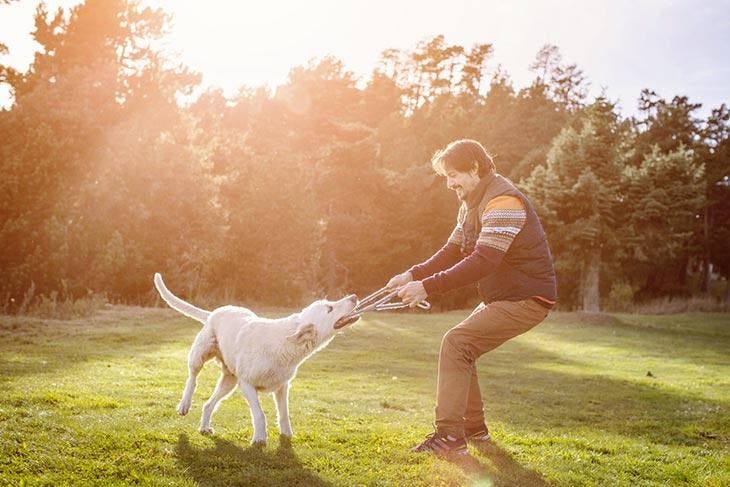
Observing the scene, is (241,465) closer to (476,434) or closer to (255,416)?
(255,416)

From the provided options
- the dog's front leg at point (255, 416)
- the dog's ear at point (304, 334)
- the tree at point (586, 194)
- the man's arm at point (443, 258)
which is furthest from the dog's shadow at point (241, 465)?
the tree at point (586, 194)

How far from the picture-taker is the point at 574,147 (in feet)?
114

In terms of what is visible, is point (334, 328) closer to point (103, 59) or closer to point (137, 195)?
point (137, 195)

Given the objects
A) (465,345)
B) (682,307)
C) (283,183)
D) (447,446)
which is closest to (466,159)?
(465,345)

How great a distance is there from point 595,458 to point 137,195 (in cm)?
2322

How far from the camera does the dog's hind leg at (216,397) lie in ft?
22.4

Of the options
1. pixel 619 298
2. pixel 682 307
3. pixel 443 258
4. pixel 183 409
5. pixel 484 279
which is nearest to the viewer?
pixel 484 279

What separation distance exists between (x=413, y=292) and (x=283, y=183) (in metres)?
27.9

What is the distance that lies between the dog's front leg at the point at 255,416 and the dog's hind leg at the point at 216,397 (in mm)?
559

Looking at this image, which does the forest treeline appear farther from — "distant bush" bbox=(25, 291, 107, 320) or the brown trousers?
the brown trousers

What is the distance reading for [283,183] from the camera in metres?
32.9

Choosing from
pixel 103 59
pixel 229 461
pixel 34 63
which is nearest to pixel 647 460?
pixel 229 461

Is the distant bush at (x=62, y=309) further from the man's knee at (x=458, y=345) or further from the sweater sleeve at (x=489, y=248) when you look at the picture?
the sweater sleeve at (x=489, y=248)

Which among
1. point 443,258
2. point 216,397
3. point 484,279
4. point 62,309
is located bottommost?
point 62,309
